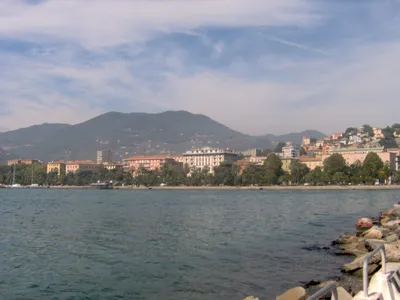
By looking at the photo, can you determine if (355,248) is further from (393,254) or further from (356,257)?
(393,254)

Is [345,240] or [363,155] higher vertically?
[363,155]

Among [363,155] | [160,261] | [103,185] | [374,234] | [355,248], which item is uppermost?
[363,155]

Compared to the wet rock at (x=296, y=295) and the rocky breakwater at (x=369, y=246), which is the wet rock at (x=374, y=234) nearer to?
the rocky breakwater at (x=369, y=246)

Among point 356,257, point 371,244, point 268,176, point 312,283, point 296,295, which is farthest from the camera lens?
point 268,176

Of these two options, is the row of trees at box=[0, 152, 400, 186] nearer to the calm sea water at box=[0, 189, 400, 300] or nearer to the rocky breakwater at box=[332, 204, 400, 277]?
the calm sea water at box=[0, 189, 400, 300]

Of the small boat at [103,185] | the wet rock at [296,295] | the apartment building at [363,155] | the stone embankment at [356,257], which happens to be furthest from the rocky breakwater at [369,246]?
the small boat at [103,185]

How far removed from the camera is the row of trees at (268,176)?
133375 mm

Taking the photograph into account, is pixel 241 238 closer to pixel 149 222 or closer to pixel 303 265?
pixel 303 265

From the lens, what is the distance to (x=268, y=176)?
149m

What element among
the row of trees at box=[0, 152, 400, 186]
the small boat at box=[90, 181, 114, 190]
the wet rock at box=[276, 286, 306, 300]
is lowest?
the small boat at box=[90, 181, 114, 190]

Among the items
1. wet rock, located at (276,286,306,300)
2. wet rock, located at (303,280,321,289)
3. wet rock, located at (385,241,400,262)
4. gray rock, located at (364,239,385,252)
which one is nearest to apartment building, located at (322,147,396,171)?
gray rock, located at (364,239,385,252)

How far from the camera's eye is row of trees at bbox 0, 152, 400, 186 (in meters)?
133

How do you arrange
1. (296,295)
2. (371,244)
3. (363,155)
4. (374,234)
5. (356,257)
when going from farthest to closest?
(363,155) < (374,234) < (356,257) < (371,244) < (296,295)

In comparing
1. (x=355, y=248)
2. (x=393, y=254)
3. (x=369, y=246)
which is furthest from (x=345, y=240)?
(x=393, y=254)
